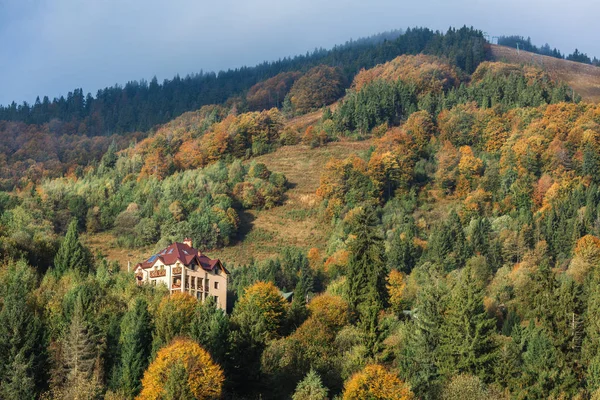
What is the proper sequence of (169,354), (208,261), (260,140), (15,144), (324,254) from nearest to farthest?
(169,354) → (208,261) → (324,254) → (260,140) → (15,144)

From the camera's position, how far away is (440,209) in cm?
13088

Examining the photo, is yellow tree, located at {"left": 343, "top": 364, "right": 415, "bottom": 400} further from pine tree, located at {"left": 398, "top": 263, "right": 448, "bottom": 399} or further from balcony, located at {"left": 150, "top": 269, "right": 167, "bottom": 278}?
balcony, located at {"left": 150, "top": 269, "right": 167, "bottom": 278}

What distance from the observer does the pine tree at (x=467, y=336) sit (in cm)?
6938

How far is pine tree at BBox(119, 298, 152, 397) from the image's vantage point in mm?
60500

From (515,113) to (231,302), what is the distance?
8042cm

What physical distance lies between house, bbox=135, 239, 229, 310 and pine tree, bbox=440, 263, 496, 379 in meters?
26.5

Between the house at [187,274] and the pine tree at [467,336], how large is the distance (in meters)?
26.5

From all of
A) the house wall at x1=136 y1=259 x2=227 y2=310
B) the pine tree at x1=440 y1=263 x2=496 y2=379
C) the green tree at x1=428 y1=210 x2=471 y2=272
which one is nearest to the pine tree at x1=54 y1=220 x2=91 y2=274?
the house wall at x1=136 y1=259 x2=227 y2=310

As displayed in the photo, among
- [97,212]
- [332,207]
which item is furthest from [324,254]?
[97,212]

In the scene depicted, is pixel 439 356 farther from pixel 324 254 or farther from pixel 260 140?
pixel 260 140

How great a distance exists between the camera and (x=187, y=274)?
89.3 metres

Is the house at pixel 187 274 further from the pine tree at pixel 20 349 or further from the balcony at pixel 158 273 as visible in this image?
the pine tree at pixel 20 349

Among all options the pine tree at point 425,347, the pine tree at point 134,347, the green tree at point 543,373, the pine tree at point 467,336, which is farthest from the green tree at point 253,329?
the green tree at point 543,373

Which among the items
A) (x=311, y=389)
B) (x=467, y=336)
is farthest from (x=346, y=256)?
(x=311, y=389)
